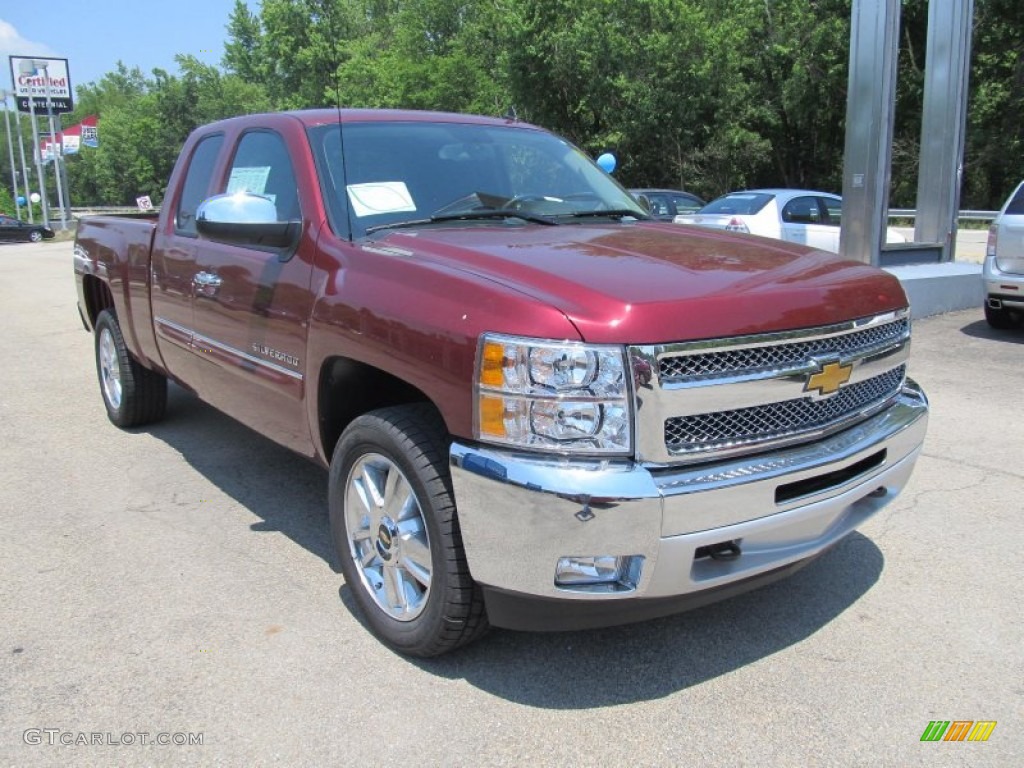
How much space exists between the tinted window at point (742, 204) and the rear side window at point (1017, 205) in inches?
166

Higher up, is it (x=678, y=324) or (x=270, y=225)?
(x=270, y=225)

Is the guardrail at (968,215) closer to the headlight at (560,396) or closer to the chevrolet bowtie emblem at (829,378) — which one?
the chevrolet bowtie emblem at (829,378)

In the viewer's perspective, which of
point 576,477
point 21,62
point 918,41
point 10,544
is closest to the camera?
point 576,477

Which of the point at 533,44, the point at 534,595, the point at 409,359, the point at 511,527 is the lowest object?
the point at 534,595

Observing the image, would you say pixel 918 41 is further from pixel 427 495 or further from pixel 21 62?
pixel 21 62

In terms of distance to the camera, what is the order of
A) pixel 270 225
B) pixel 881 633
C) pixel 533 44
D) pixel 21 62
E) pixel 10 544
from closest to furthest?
pixel 881 633 → pixel 270 225 → pixel 10 544 → pixel 533 44 → pixel 21 62

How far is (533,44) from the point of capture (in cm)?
3098

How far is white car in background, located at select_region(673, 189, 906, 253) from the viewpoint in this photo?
12.6 meters

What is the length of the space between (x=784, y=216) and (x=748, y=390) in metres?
11.0

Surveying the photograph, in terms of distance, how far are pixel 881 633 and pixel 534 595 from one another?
148cm

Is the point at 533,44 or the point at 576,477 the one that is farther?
the point at 533,44

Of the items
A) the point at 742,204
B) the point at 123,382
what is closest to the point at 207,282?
the point at 123,382

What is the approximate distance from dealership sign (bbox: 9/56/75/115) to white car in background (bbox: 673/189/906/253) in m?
42.5

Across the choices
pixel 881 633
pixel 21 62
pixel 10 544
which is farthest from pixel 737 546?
pixel 21 62
